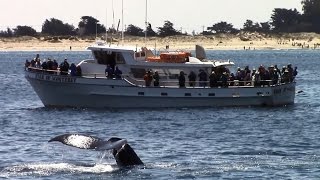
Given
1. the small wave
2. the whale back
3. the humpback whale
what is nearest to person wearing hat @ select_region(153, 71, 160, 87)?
the small wave

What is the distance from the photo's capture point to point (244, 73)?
55.9 m

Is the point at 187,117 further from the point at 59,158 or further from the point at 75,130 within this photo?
the point at 59,158

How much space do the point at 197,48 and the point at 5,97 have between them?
56.9 feet

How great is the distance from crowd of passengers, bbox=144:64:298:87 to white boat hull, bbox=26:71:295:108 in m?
0.34

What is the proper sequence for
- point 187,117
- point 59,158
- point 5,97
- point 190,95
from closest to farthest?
point 59,158, point 187,117, point 190,95, point 5,97

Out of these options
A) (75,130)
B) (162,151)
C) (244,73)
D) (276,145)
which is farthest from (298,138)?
(244,73)

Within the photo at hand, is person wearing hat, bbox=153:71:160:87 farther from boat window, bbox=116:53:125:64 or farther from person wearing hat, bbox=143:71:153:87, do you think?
boat window, bbox=116:53:125:64

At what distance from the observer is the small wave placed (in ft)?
107

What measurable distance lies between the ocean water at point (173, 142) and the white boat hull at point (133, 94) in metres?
0.63

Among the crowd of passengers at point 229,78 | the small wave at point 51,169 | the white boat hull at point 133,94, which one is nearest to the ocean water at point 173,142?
the small wave at point 51,169

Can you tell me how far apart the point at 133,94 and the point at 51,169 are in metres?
21.6

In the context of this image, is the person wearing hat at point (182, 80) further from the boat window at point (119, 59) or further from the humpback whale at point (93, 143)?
the humpback whale at point (93, 143)

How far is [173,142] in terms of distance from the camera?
41.5 m

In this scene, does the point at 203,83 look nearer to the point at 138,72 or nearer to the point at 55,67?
the point at 138,72
